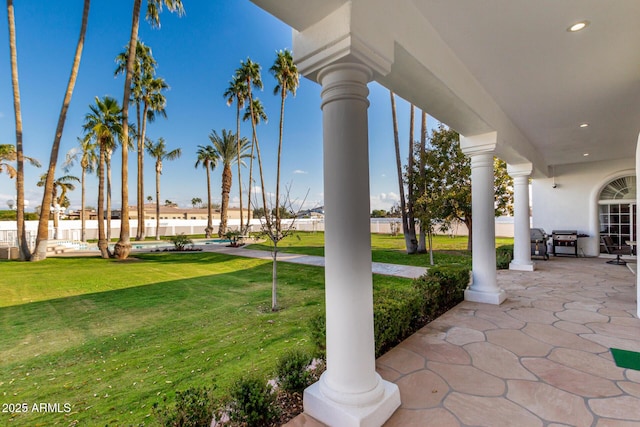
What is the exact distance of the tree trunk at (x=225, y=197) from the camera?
22547 millimetres

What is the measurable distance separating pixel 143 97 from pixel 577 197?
25374 millimetres

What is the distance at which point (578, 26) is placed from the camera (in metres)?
2.53

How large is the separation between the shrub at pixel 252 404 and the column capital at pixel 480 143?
429cm

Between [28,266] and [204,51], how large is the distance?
512 inches

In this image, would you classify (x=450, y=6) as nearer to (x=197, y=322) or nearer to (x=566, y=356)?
(x=566, y=356)

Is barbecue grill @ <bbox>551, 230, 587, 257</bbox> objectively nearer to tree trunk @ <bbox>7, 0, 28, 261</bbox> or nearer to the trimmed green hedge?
the trimmed green hedge

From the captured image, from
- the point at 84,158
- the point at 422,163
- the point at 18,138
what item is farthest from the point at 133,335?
the point at 84,158

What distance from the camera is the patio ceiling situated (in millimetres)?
1852

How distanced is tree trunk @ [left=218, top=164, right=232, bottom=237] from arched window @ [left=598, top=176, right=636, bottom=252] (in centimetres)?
2131

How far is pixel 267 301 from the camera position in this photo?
5.91m

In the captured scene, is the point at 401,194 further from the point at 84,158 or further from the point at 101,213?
the point at 84,158

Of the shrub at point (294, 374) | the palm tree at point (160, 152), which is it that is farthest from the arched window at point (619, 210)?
the palm tree at point (160, 152)

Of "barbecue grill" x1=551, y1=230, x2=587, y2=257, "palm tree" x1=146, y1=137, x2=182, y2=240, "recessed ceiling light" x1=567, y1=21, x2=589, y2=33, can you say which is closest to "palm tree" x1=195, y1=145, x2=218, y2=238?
"palm tree" x1=146, y1=137, x2=182, y2=240

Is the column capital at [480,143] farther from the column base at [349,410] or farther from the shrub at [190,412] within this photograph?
the shrub at [190,412]
